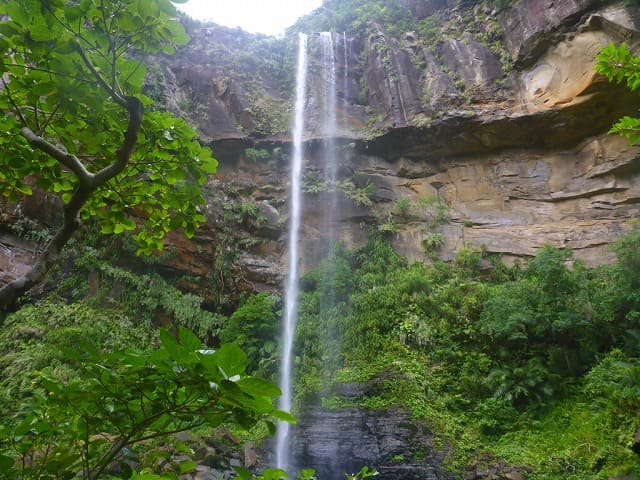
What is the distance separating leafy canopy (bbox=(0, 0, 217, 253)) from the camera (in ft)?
4.94

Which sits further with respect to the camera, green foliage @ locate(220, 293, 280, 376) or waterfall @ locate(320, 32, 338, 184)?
waterfall @ locate(320, 32, 338, 184)

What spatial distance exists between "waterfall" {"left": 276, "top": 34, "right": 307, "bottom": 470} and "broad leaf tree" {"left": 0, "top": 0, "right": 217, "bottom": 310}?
6.43 meters

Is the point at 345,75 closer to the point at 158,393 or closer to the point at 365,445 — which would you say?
the point at 365,445

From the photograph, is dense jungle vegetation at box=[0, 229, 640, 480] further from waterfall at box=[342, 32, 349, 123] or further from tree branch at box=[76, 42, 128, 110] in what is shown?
waterfall at box=[342, 32, 349, 123]

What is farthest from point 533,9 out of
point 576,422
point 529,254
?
point 576,422

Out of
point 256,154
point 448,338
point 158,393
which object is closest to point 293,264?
point 256,154

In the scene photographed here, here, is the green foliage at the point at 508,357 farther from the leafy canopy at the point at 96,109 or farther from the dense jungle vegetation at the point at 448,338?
the leafy canopy at the point at 96,109

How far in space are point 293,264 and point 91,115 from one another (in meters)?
10.0

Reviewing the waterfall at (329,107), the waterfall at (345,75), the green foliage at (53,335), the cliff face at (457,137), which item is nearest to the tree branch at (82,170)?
the green foliage at (53,335)

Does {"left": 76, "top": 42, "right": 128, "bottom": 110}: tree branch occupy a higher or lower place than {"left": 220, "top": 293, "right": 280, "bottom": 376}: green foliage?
higher

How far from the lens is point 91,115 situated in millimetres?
1899

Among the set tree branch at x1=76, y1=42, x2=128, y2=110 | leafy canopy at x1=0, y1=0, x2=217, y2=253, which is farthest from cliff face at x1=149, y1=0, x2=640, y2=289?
tree branch at x1=76, y1=42, x2=128, y2=110

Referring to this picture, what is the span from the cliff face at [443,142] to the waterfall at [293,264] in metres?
0.31

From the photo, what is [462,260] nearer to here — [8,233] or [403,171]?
[403,171]
